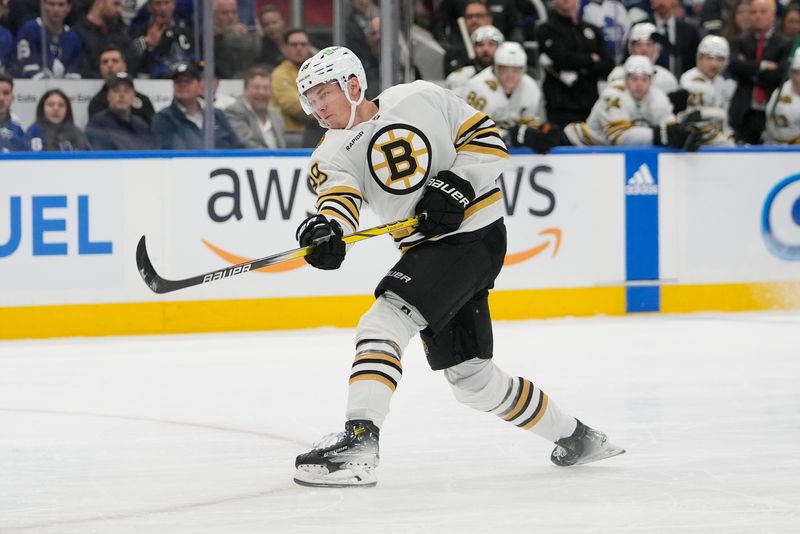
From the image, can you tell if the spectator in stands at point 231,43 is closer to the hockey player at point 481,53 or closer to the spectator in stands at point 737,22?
the hockey player at point 481,53

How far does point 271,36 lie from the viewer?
6742mm

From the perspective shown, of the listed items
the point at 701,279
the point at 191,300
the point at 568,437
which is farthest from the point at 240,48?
the point at 568,437

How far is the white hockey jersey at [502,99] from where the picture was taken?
23.4 feet

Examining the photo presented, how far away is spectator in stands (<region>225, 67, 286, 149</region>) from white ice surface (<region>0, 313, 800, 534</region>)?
3.38 feet

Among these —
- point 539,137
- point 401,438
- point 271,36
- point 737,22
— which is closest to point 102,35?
A: point 271,36

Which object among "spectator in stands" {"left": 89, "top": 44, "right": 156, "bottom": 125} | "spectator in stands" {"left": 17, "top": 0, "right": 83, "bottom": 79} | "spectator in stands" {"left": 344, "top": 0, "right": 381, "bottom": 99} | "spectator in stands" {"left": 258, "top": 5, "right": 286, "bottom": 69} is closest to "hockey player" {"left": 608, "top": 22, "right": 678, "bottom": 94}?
"spectator in stands" {"left": 344, "top": 0, "right": 381, "bottom": 99}

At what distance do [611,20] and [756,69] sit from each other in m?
0.93

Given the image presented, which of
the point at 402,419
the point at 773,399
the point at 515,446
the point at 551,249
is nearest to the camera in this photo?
the point at 515,446

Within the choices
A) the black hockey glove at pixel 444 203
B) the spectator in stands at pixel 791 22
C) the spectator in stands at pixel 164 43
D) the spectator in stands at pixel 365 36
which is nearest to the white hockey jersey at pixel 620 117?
the spectator in stands at pixel 791 22

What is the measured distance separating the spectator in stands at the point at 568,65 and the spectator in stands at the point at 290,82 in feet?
5.20

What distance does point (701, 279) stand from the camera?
700 centimetres

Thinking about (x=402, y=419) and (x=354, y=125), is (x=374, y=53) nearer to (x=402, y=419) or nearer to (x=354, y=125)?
(x=402, y=419)

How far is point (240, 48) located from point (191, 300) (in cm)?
131

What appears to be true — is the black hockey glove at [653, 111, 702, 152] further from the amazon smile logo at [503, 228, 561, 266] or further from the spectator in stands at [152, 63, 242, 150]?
the spectator in stands at [152, 63, 242, 150]
